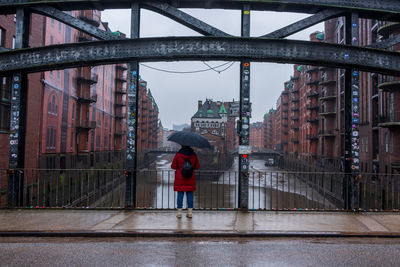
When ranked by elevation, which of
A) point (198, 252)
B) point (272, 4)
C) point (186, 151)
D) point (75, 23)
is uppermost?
point (272, 4)

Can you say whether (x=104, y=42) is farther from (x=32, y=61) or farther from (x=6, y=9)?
(x=6, y=9)

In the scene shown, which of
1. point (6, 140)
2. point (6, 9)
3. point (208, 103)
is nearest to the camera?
point (6, 9)

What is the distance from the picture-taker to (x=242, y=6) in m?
8.91

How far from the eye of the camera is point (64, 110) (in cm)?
3203

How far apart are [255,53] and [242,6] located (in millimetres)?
1397

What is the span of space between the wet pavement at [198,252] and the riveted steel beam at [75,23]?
5.41 m

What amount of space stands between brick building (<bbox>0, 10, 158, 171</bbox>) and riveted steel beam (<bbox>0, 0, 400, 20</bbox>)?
14.2 metres

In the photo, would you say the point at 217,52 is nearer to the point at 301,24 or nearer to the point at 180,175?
the point at 301,24

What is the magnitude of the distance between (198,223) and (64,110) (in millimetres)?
28702

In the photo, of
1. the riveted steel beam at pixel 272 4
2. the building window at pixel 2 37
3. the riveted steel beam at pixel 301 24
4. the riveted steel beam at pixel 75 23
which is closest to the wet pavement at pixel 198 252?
the riveted steel beam at pixel 75 23

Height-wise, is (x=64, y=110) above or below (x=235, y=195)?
above

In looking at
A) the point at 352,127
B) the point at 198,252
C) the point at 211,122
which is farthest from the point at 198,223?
the point at 211,122

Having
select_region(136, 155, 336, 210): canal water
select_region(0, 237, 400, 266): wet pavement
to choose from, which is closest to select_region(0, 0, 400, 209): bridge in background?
select_region(136, 155, 336, 210): canal water

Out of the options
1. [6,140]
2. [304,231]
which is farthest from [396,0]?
[6,140]
